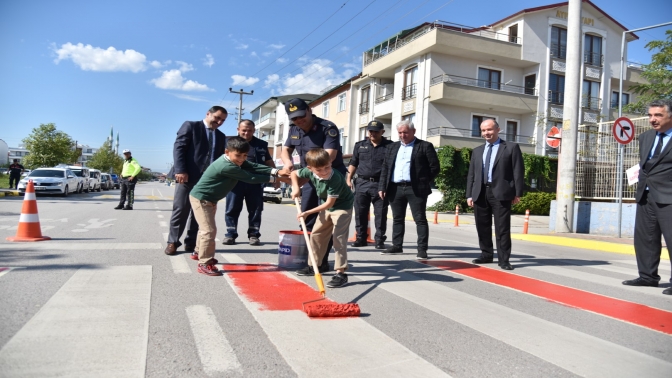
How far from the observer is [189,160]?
21.0 feet

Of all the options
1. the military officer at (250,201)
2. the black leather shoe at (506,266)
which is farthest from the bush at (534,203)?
the black leather shoe at (506,266)

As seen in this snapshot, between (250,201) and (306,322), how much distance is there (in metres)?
5.13

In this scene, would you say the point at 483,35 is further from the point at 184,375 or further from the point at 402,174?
the point at 184,375

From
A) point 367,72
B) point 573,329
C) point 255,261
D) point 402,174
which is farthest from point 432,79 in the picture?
point 573,329

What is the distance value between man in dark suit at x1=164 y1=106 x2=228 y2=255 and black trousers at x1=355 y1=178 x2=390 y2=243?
2.56 m

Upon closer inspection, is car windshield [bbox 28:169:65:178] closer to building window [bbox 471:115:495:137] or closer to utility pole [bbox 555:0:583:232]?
building window [bbox 471:115:495:137]

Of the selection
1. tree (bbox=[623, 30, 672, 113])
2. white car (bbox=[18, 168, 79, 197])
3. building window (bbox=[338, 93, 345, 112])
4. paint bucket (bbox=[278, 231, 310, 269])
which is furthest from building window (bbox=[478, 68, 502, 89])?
paint bucket (bbox=[278, 231, 310, 269])

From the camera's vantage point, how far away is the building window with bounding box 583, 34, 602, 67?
3075 centimetres

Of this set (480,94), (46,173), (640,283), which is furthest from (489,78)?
(640,283)

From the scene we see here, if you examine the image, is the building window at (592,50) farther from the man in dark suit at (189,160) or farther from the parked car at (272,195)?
the man in dark suit at (189,160)

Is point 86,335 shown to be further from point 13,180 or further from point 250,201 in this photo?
point 13,180

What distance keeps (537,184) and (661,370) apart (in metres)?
25.5

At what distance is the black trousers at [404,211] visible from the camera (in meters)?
6.91

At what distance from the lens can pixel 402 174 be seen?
725 cm
